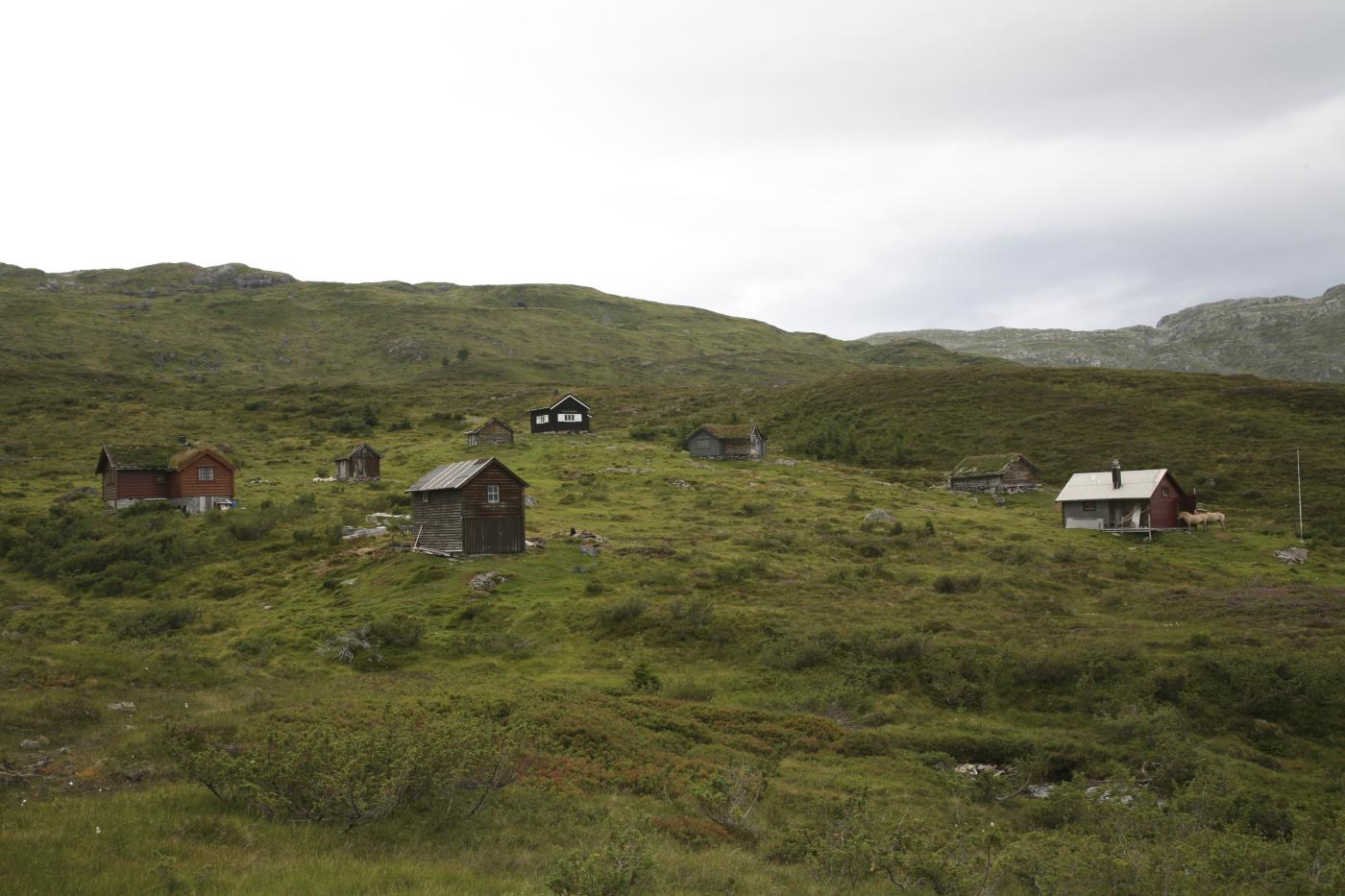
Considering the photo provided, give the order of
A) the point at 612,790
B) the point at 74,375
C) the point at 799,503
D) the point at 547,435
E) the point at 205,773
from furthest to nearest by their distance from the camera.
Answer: the point at 74,375 < the point at 547,435 < the point at 799,503 < the point at 612,790 < the point at 205,773

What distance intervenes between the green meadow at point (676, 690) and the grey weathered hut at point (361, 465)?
2512 millimetres

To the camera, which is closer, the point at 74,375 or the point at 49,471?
the point at 49,471

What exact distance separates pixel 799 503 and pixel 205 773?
55051 mm

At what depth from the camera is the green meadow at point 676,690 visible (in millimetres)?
13445

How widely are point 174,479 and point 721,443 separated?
53260 mm

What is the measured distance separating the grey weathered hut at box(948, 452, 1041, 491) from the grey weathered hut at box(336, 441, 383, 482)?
5449 cm

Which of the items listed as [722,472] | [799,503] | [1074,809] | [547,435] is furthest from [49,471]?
[1074,809]

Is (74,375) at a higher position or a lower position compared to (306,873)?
higher

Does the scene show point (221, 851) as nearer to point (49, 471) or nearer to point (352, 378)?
point (49, 471)

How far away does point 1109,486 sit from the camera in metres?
62.7

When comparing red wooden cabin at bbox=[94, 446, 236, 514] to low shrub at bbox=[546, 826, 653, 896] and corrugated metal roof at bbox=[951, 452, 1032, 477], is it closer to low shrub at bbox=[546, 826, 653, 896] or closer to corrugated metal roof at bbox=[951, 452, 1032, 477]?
low shrub at bbox=[546, 826, 653, 896]

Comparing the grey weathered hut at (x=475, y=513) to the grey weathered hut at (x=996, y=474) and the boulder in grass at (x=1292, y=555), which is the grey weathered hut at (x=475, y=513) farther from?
the grey weathered hut at (x=996, y=474)

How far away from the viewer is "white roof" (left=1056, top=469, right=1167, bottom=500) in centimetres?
6050

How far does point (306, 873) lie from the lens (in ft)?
37.7
